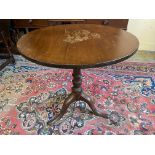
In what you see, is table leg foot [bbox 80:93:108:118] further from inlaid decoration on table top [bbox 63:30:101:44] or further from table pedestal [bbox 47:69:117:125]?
inlaid decoration on table top [bbox 63:30:101:44]

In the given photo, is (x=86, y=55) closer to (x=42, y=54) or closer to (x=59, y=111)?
(x=42, y=54)

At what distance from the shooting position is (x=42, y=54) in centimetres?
120

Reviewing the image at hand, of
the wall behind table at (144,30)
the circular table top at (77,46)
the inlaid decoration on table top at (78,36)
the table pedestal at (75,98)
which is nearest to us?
the circular table top at (77,46)

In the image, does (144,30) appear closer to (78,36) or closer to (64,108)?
(78,36)

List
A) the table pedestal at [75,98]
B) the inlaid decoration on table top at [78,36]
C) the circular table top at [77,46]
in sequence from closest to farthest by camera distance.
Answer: the circular table top at [77,46] < the inlaid decoration on table top at [78,36] < the table pedestal at [75,98]

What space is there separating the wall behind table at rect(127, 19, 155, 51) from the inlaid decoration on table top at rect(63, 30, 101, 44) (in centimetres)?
165

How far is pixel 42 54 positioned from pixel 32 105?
0.83m

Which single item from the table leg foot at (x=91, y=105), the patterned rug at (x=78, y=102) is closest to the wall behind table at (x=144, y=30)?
the patterned rug at (x=78, y=102)

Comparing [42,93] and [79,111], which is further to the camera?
[42,93]

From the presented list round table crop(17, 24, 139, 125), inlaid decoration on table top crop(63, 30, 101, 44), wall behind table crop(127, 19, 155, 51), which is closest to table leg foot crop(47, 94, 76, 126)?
round table crop(17, 24, 139, 125)

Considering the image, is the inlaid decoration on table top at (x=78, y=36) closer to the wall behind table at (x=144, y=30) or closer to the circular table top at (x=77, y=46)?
the circular table top at (x=77, y=46)

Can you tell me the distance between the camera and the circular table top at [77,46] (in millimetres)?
1132

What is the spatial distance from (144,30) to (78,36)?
6.30ft
